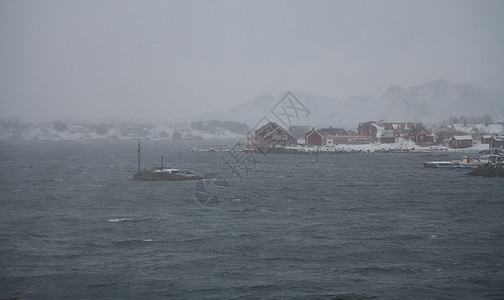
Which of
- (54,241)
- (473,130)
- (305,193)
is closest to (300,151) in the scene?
(473,130)

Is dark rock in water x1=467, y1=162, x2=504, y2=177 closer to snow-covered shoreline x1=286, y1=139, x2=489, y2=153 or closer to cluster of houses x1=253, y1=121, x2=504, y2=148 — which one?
snow-covered shoreline x1=286, y1=139, x2=489, y2=153

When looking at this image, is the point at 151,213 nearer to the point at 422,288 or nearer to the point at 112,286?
the point at 112,286

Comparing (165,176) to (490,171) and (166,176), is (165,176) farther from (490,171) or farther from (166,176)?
(490,171)

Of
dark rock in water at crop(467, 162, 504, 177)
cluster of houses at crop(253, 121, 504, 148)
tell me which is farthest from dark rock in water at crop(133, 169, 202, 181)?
cluster of houses at crop(253, 121, 504, 148)

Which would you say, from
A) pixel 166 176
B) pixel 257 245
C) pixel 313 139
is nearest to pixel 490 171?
pixel 166 176

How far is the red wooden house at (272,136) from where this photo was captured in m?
75.8

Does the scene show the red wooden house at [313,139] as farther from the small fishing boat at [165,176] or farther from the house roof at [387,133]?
the small fishing boat at [165,176]

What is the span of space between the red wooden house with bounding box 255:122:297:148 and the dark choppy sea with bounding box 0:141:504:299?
47773mm

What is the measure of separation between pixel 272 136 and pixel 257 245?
204 feet

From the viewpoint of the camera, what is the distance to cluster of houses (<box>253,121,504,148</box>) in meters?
75.2

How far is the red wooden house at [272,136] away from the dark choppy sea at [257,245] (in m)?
47.8

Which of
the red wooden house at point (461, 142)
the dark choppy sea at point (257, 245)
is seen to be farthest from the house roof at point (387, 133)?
the dark choppy sea at point (257, 245)

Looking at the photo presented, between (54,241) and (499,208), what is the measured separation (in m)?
19.6

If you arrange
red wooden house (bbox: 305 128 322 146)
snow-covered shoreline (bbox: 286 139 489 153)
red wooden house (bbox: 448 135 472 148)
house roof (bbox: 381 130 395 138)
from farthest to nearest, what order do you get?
house roof (bbox: 381 130 395 138), red wooden house (bbox: 305 128 322 146), red wooden house (bbox: 448 135 472 148), snow-covered shoreline (bbox: 286 139 489 153)
